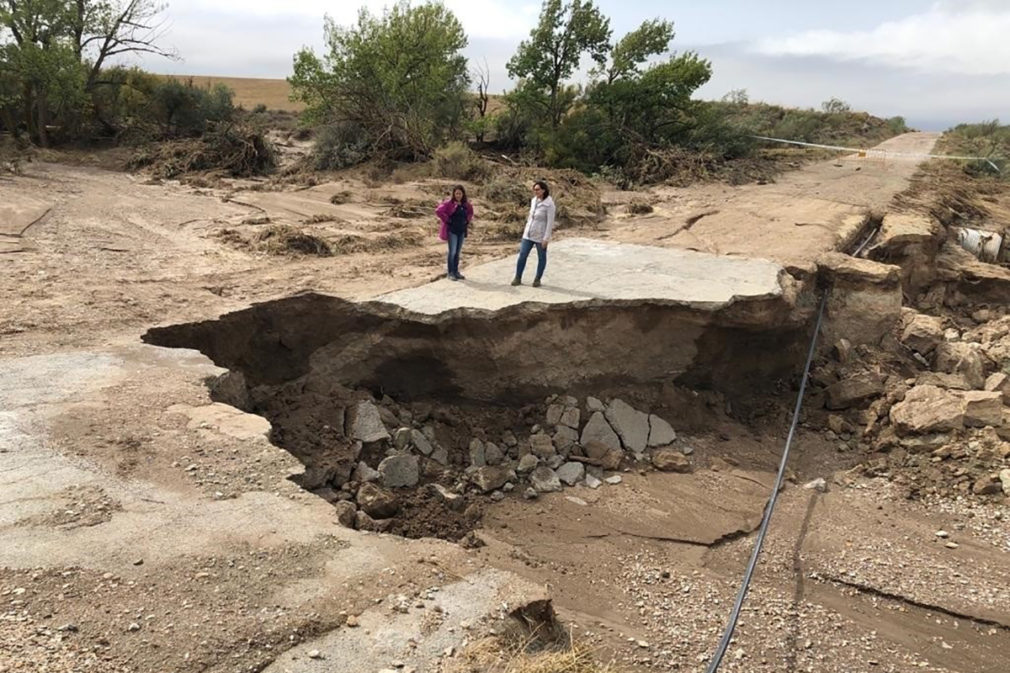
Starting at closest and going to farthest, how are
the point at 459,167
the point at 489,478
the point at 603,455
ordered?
the point at 489,478
the point at 603,455
the point at 459,167

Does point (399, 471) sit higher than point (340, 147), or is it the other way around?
point (340, 147)

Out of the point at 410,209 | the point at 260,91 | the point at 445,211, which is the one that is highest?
the point at 260,91

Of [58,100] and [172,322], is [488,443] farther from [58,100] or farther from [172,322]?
[58,100]

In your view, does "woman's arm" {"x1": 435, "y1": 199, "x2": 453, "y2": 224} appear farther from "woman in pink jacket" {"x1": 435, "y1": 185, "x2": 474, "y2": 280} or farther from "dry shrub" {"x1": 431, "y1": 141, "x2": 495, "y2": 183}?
"dry shrub" {"x1": 431, "y1": 141, "x2": 495, "y2": 183}

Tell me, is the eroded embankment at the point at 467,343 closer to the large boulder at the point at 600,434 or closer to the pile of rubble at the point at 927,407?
the large boulder at the point at 600,434

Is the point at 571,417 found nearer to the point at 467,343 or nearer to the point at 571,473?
the point at 571,473

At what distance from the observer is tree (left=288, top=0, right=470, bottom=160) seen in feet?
65.4

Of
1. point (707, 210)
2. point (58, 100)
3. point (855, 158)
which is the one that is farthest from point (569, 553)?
point (855, 158)

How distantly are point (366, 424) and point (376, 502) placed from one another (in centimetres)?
144

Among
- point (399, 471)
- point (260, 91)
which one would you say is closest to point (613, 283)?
point (399, 471)

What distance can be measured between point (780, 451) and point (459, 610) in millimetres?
5209

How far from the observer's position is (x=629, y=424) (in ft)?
24.8

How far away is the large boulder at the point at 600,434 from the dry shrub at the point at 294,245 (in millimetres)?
4845

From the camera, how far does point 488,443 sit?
727 cm
